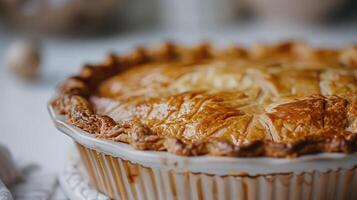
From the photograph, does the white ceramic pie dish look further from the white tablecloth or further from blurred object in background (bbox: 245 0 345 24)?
blurred object in background (bbox: 245 0 345 24)

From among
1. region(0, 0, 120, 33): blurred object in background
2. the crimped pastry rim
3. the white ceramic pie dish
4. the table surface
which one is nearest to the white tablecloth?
the table surface

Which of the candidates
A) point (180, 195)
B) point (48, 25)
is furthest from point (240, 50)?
point (48, 25)

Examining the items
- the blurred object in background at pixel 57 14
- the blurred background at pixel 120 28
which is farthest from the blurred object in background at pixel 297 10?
the blurred object in background at pixel 57 14

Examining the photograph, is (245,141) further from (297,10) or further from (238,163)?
(297,10)

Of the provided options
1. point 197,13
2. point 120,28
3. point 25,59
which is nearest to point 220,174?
point 25,59

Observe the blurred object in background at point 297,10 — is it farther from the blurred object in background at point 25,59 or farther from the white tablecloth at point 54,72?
the blurred object in background at point 25,59

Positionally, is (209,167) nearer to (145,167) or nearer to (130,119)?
(145,167)

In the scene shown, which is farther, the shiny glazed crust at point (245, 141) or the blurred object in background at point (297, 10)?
the blurred object in background at point (297, 10)
